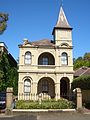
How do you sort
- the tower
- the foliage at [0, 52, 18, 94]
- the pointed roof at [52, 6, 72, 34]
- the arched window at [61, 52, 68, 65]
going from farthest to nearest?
1. the pointed roof at [52, 6, 72, 34]
2. the tower
3. the arched window at [61, 52, 68, 65]
4. the foliage at [0, 52, 18, 94]

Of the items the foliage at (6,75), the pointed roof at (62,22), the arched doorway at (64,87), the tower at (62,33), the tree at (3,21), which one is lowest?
the arched doorway at (64,87)

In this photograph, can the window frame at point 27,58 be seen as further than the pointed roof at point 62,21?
No

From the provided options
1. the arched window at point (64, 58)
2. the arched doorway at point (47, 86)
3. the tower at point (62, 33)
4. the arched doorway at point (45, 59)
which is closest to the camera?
the arched window at point (64, 58)

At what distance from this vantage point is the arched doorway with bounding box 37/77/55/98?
121 ft

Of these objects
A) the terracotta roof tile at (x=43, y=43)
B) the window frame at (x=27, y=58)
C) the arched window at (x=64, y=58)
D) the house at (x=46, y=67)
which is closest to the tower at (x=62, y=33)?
the house at (x=46, y=67)

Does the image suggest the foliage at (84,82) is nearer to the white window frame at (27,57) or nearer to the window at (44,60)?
the window at (44,60)

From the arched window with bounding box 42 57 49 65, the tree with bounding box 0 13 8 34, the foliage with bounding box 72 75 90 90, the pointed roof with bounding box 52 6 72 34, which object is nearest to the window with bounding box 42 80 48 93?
the arched window with bounding box 42 57 49 65

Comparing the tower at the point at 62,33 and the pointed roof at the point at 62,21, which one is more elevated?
the pointed roof at the point at 62,21

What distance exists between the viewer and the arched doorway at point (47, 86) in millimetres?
36969

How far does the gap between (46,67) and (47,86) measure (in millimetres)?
3557

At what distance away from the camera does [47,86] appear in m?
37.7

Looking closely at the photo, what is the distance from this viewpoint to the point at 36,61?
35.9 metres

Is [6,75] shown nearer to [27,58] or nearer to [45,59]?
[27,58]

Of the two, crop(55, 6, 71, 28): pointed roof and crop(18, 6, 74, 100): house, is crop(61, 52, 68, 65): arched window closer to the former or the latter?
crop(18, 6, 74, 100): house
